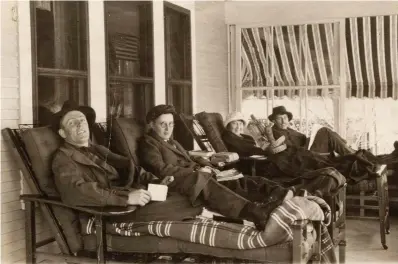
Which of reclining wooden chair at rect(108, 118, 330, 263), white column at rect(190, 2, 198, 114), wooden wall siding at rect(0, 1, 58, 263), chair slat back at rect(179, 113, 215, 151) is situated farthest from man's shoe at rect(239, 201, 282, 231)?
white column at rect(190, 2, 198, 114)

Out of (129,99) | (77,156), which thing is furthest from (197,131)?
(77,156)

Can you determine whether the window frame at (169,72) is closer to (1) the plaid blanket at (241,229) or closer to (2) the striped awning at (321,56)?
(2) the striped awning at (321,56)

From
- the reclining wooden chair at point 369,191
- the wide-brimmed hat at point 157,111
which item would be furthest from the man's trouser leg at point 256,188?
the wide-brimmed hat at point 157,111

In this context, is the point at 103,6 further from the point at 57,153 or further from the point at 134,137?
the point at 57,153

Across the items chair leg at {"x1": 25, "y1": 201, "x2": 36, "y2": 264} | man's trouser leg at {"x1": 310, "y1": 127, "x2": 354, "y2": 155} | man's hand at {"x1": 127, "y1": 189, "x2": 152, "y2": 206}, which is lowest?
chair leg at {"x1": 25, "y1": 201, "x2": 36, "y2": 264}

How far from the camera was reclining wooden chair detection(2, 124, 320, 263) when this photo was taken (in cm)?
269

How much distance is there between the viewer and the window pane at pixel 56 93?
11.0 feet

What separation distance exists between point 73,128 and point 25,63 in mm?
545

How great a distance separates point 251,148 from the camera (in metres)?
4.71

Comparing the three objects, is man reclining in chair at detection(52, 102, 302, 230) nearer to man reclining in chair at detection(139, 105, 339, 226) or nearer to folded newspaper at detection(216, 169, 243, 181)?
man reclining in chair at detection(139, 105, 339, 226)

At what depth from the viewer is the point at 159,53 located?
4.84 m

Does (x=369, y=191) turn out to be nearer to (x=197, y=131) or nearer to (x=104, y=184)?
(x=197, y=131)

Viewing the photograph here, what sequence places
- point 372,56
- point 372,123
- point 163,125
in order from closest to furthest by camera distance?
point 163,125 → point 372,123 → point 372,56

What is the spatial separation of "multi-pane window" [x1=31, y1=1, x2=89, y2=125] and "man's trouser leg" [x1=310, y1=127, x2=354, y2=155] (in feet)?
8.31
